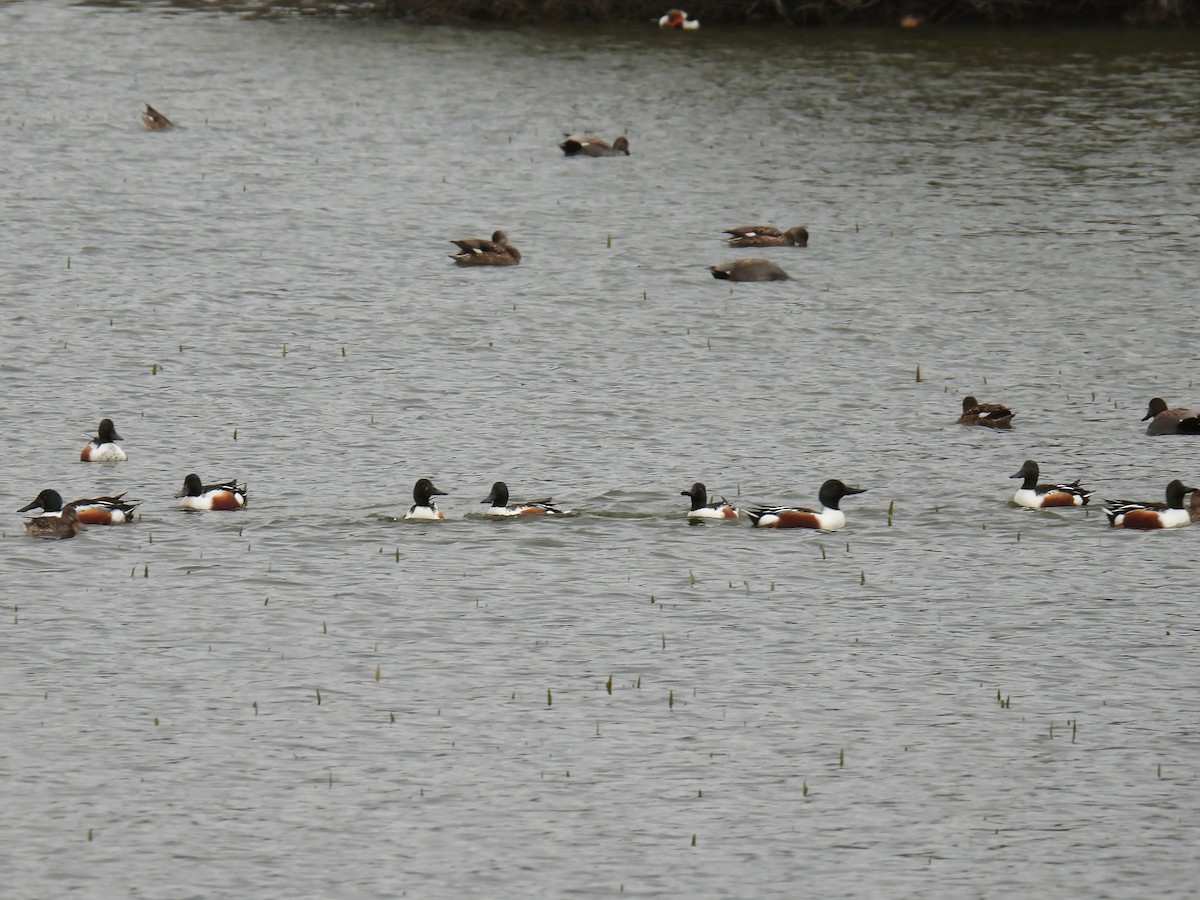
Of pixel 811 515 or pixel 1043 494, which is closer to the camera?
pixel 811 515

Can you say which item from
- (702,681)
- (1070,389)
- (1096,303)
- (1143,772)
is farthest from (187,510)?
(1096,303)

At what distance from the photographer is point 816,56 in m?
59.6

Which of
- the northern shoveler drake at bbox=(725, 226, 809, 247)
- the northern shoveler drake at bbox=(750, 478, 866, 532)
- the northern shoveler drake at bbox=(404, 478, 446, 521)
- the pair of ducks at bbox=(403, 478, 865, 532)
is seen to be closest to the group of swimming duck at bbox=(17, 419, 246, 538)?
the northern shoveler drake at bbox=(404, 478, 446, 521)

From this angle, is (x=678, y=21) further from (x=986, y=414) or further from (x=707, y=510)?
(x=707, y=510)

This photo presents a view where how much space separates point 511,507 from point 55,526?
16.8 feet

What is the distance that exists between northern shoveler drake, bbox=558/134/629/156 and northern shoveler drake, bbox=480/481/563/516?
25435 mm

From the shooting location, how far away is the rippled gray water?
1550 cm

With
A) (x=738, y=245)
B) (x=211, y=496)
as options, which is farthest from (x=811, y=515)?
(x=738, y=245)

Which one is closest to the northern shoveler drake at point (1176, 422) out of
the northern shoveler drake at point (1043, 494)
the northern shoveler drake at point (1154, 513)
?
the northern shoveler drake at point (1043, 494)

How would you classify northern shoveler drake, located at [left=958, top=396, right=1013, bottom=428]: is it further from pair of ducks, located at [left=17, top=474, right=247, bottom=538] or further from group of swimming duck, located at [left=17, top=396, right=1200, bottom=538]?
pair of ducks, located at [left=17, top=474, right=247, bottom=538]

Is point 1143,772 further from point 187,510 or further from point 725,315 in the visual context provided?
point 725,315

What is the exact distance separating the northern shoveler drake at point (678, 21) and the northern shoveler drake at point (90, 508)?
44.8 metres

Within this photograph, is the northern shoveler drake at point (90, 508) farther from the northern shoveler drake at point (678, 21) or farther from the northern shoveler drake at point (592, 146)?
the northern shoveler drake at point (678, 21)

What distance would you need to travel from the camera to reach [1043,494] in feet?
77.6
